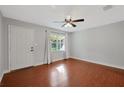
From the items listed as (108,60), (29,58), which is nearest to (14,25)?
(29,58)

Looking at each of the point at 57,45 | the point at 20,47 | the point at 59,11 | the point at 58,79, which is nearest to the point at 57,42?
the point at 57,45

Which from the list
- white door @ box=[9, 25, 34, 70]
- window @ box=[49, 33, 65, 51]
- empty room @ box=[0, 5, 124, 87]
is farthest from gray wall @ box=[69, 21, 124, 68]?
white door @ box=[9, 25, 34, 70]

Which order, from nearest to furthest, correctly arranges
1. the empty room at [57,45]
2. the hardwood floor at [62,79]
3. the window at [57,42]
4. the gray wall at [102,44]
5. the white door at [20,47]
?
the hardwood floor at [62,79]
the empty room at [57,45]
the white door at [20,47]
the gray wall at [102,44]
the window at [57,42]

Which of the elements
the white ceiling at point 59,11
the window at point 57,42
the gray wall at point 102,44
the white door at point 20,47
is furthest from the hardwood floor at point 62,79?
the window at point 57,42

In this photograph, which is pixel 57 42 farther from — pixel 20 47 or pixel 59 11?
pixel 59 11

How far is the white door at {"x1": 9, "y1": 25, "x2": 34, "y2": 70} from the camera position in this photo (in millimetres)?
3732

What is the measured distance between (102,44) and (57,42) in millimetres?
2946

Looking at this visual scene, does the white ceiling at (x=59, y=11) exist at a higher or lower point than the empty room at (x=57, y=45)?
higher

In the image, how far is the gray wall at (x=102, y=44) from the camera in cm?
416

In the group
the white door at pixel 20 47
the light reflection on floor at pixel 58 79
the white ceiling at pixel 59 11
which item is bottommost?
the light reflection on floor at pixel 58 79

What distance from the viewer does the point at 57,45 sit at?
6.48 metres

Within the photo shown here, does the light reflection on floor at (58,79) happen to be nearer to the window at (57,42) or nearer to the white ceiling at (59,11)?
the white ceiling at (59,11)

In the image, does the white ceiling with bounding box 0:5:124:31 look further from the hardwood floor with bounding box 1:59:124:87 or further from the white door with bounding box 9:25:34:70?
the hardwood floor with bounding box 1:59:124:87

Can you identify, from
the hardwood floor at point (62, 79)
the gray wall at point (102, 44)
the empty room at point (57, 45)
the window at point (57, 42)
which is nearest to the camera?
the hardwood floor at point (62, 79)
